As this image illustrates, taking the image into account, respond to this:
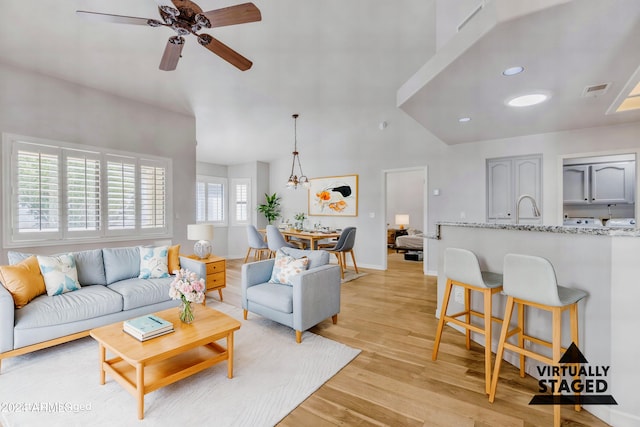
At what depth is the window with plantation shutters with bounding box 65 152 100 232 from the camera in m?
3.63

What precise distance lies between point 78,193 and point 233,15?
10.6 feet

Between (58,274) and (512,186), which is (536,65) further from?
(58,274)

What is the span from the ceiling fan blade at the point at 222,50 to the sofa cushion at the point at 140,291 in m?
2.36

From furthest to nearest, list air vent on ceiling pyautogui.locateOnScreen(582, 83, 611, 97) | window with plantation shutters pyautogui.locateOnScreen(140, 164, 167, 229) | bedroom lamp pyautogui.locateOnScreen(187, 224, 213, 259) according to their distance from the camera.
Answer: window with plantation shutters pyautogui.locateOnScreen(140, 164, 167, 229), bedroom lamp pyautogui.locateOnScreen(187, 224, 213, 259), air vent on ceiling pyautogui.locateOnScreen(582, 83, 611, 97)

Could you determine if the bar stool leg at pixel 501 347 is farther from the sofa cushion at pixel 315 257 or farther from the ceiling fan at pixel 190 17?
the ceiling fan at pixel 190 17

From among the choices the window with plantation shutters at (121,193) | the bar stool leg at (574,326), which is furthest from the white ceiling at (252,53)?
the bar stool leg at (574,326)

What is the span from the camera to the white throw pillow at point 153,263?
11.1 ft

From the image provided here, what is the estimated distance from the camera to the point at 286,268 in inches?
127

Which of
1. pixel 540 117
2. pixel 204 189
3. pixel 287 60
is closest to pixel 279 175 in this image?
pixel 204 189

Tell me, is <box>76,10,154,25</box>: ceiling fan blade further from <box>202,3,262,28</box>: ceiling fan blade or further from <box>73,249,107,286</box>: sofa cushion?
<box>73,249,107,286</box>: sofa cushion

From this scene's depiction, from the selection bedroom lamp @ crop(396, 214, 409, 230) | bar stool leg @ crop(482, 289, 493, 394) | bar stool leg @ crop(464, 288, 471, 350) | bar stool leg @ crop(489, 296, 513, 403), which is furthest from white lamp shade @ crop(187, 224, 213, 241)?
bedroom lamp @ crop(396, 214, 409, 230)

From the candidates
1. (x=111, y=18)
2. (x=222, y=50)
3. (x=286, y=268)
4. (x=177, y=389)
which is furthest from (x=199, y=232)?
(x=111, y=18)

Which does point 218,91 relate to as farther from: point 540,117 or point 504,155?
point 504,155

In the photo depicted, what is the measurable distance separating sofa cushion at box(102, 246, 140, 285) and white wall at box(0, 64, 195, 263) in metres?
0.79
